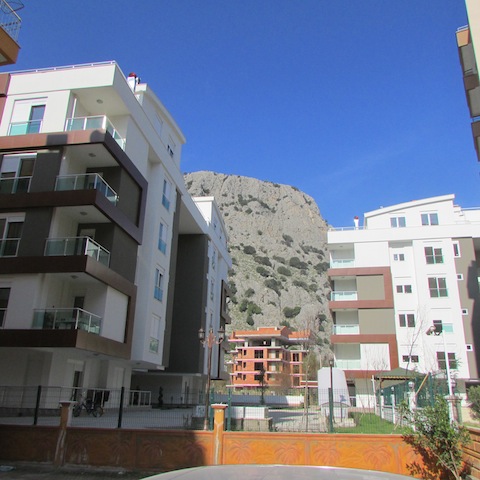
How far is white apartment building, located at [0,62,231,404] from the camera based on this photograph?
20.8 m

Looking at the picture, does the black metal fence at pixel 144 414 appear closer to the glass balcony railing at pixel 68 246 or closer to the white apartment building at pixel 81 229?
the white apartment building at pixel 81 229

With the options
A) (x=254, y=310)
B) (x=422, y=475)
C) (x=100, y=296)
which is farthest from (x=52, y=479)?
(x=254, y=310)

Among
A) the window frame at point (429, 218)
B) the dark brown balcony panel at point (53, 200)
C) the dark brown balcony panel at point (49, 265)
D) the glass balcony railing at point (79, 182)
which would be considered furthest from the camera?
the window frame at point (429, 218)

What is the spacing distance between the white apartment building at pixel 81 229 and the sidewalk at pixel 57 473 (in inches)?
268

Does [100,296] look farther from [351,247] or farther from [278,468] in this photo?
[351,247]

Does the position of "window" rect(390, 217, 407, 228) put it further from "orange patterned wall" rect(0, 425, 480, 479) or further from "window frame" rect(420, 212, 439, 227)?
"orange patterned wall" rect(0, 425, 480, 479)

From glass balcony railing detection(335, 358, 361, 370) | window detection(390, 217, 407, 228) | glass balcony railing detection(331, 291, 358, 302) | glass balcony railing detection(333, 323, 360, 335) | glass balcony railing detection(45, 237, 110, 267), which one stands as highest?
window detection(390, 217, 407, 228)

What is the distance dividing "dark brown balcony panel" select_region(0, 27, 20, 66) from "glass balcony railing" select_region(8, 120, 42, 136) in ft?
24.5

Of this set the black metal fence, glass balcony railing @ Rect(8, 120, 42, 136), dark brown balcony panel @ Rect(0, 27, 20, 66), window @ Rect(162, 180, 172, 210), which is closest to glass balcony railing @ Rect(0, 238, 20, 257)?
glass balcony railing @ Rect(8, 120, 42, 136)

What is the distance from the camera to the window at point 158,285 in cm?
2923

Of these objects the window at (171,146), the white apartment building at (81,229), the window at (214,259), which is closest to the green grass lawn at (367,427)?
the white apartment building at (81,229)

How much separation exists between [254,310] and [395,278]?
70.8 metres

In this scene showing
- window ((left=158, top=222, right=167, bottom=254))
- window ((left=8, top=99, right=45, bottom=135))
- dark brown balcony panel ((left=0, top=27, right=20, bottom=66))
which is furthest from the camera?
window ((left=158, top=222, right=167, bottom=254))

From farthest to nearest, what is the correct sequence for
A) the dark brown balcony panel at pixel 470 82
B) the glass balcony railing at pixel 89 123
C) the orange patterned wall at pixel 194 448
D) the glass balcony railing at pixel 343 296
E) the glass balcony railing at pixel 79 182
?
the glass balcony railing at pixel 343 296, the dark brown balcony panel at pixel 470 82, the glass balcony railing at pixel 89 123, the glass balcony railing at pixel 79 182, the orange patterned wall at pixel 194 448
